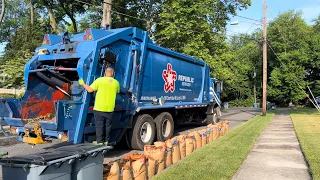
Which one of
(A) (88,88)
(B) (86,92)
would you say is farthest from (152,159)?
(B) (86,92)

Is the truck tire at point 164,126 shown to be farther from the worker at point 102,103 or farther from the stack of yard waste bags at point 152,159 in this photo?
the worker at point 102,103

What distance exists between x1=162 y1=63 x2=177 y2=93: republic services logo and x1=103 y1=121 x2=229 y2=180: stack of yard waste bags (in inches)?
82.8

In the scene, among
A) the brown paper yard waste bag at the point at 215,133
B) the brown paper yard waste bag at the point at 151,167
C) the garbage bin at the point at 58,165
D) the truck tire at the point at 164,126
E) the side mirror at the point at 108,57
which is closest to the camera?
the garbage bin at the point at 58,165

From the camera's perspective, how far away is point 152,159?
5512mm

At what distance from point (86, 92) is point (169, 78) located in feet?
13.5

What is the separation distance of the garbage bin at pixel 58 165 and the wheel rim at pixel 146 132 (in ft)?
14.4

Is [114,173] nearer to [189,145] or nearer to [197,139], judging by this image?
[189,145]

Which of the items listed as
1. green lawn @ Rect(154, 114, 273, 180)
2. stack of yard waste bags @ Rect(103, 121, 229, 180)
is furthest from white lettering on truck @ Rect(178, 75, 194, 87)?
green lawn @ Rect(154, 114, 273, 180)

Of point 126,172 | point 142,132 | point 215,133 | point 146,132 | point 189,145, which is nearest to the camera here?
point 126,172

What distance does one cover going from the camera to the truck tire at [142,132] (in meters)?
8.03

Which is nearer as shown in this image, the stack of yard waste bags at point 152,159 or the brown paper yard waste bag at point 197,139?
the stack of yard waste bags at point 152,159

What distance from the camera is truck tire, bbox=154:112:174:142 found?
914 centimetres

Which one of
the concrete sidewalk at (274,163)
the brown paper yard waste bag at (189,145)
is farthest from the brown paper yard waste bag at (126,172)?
the brown paper yard waste bag at (189,145)

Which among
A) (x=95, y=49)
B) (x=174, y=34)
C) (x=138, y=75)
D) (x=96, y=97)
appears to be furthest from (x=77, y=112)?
(x=174, y=34)
